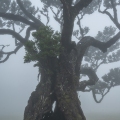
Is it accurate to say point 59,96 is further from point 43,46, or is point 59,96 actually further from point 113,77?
point 113,77

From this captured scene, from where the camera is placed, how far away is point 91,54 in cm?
2928

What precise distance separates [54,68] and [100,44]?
21.6 ft

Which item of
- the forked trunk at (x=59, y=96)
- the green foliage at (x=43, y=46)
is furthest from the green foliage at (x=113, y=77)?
the green foliage at (x=43, y=46)

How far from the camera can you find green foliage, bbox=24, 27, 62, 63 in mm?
10281

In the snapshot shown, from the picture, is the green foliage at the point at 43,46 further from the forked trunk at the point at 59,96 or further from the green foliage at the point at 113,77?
the green foliage at the point at 113,77

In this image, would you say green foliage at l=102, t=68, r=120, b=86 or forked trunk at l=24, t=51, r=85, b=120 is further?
green foliage at l=102, t=68, r=120, b=86

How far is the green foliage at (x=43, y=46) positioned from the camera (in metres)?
10.3

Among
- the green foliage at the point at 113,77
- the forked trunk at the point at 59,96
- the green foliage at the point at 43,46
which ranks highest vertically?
the green foliage at the point at 113,77

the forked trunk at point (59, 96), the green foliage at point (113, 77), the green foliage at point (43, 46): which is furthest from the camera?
the green foliage at point (113, 77)

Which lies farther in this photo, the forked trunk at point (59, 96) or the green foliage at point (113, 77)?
the green foliage at point (113, 77)

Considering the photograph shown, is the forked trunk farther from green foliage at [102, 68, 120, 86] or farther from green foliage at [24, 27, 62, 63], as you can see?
green foliage at [102, 68, 120, 86]

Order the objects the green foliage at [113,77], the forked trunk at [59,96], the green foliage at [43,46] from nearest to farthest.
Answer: the forked trunk at [59,96]
the green foliage at [43,46]
the green foliage at [113,77]

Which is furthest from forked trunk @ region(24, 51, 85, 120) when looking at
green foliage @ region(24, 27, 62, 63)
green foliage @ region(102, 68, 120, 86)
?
green foliage @ region(102, 68, 120, 86)

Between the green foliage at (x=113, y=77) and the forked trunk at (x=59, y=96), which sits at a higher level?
the green foliage at (x=113, y=77)
